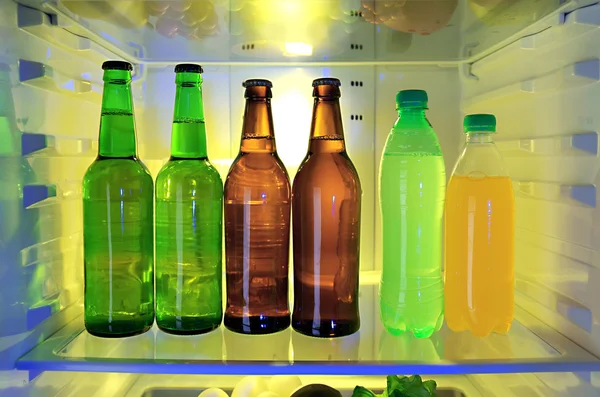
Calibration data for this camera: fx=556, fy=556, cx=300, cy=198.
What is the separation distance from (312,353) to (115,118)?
44cm

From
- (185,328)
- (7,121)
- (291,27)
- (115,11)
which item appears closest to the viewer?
(7,121)

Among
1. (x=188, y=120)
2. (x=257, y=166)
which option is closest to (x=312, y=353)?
(x=257, y=166)

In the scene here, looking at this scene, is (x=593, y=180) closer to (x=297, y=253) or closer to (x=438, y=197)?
(x=438, y=197)

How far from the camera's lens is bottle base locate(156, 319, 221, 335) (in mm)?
831

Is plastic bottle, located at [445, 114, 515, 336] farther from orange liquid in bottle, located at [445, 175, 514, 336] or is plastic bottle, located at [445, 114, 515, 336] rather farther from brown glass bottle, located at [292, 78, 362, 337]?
brown glass bottle, located at [292, 78, 362, 337]

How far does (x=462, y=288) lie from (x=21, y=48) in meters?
0.72

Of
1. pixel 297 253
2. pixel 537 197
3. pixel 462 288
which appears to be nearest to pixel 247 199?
pixel 297 253

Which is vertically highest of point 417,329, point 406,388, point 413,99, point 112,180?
point 413,99

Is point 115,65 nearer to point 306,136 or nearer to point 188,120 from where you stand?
point 188,120

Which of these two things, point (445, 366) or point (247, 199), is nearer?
point (445, 366)

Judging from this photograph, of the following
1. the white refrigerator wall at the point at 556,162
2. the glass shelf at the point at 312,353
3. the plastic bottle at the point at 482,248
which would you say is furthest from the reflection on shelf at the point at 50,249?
the white refrigerator wall at the point at 556,162

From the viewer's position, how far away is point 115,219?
823 millimetres

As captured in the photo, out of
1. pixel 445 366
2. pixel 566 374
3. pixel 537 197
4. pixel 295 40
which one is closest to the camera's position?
pixel 445 366

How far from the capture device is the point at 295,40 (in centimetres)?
112
